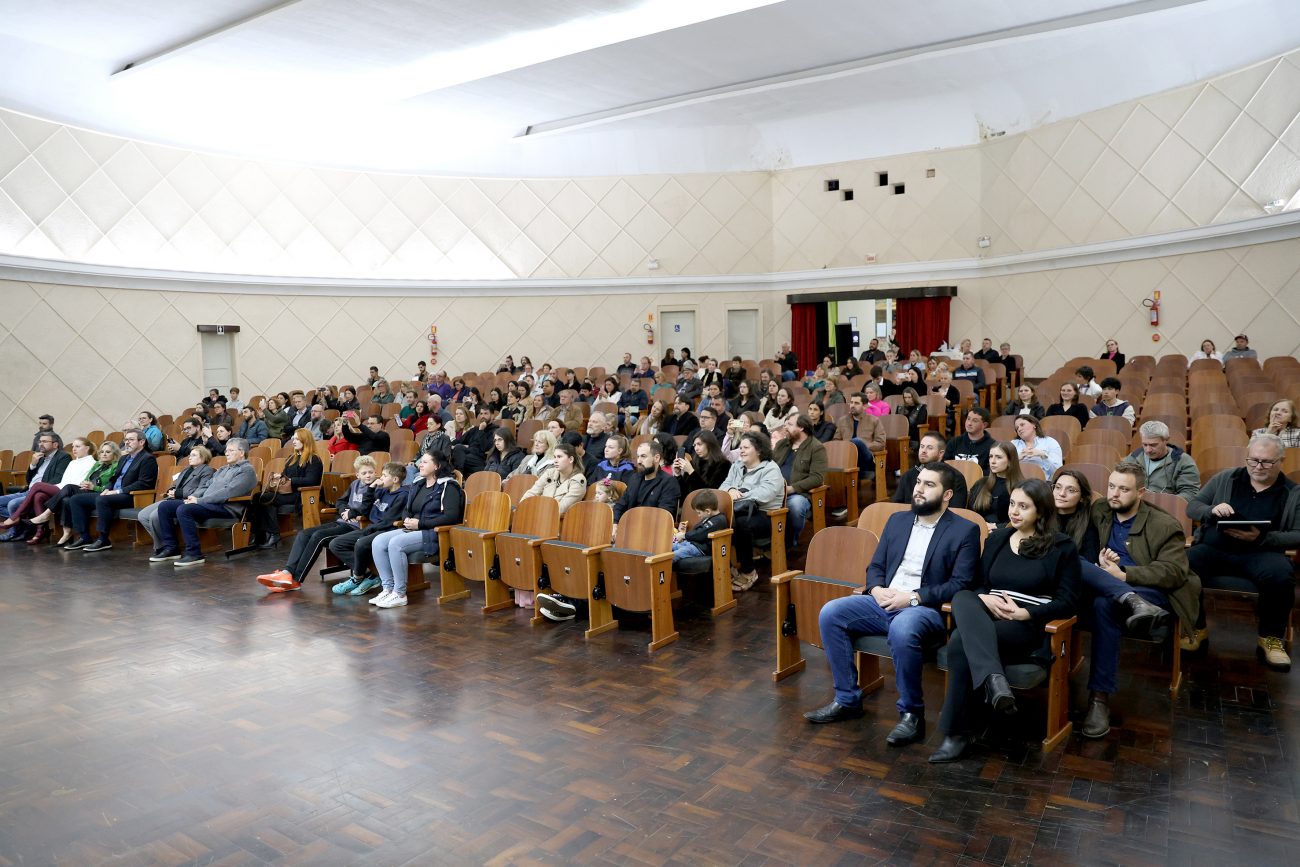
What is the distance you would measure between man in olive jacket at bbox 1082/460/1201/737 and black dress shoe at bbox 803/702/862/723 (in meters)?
0.92

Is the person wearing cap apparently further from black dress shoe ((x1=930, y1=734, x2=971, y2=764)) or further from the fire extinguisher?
black dress shoe ((x1=930, y1=734, x2=971, y2=764))

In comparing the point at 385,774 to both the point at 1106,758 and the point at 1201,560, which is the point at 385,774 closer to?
the point at 1106,758

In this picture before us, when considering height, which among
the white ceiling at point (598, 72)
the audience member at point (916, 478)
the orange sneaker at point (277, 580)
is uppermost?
the white ceiling at point (598, 72)

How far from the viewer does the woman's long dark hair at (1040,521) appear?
3508 millimetres

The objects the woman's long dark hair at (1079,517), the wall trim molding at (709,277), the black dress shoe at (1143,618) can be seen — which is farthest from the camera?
the wall trim molding at (709,277)

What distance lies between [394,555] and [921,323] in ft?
37.9

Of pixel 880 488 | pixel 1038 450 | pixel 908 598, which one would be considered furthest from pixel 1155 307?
pixel 908 598

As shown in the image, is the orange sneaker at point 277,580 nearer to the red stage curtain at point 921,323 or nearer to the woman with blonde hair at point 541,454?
the woman with blonde hair at point 541,454

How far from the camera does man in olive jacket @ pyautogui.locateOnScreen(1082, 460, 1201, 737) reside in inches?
139

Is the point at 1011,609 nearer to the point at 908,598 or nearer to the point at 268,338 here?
the point at 908,598

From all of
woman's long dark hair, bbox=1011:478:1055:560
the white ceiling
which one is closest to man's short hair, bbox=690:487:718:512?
woman's long dark hair, bbox=1011:478:1055:560

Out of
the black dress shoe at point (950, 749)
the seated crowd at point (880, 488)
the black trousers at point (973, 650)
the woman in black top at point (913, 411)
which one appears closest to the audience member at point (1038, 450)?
the seated crowd at point (880, 488)

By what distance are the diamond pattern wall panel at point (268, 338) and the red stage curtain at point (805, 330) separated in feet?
0.83

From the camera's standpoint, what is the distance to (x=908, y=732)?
3475 millimetres
